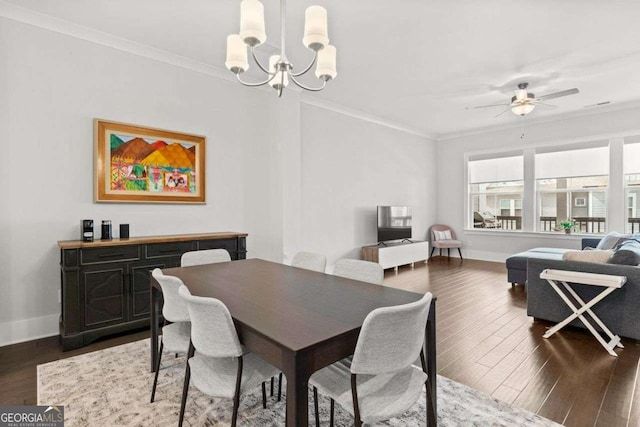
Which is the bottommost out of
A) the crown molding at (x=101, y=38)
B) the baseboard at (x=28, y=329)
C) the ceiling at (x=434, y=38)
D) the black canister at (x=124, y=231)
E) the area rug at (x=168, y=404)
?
the area rug at (x=168, y=404)

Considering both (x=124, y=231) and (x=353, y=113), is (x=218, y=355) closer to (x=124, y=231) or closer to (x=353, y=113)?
(x=124, y=231)

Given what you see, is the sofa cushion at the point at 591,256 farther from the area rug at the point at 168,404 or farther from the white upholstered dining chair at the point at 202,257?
the white upholstered dining chair at the point at 202,257

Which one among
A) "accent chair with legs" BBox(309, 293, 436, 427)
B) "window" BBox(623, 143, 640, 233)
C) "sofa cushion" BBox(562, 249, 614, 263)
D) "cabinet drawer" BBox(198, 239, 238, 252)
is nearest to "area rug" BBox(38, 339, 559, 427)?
"accent chair with legs" BBox(309, 293, 436, 427)

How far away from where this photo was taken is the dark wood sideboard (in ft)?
9.21

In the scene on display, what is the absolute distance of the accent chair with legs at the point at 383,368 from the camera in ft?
4.13

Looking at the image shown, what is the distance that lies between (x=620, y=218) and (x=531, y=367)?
5.01 m

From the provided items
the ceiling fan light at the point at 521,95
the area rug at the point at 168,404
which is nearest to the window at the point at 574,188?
the ceiling fan light at the point at 521,95

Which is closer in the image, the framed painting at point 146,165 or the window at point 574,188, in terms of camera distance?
the framed painting at point 146,165

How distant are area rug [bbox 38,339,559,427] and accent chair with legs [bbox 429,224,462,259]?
5.33 metres

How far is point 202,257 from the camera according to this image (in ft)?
9.55

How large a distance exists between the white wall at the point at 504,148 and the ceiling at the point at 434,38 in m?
0.87

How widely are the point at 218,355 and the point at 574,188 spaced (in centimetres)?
739

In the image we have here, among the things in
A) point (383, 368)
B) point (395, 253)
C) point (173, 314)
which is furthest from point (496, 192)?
point (173, 314)

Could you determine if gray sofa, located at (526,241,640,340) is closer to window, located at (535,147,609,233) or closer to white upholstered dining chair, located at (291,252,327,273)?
white upholstered dining chair, located at (291,252,327,273)
